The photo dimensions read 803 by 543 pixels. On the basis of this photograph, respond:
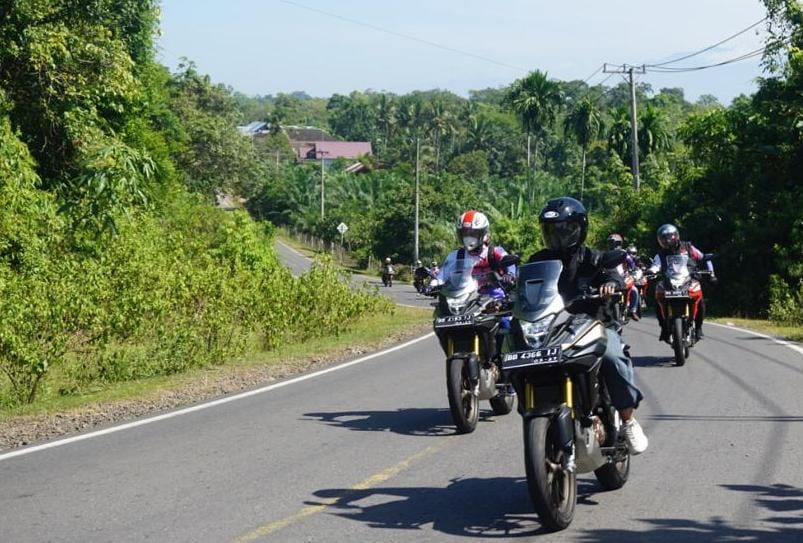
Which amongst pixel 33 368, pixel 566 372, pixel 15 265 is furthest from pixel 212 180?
pixel 566 372

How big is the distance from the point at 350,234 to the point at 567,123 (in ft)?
62.4

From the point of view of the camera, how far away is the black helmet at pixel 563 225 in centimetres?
714

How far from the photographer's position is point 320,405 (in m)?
12.0

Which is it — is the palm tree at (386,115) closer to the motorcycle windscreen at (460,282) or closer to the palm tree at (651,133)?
the palm tree at (651,133)

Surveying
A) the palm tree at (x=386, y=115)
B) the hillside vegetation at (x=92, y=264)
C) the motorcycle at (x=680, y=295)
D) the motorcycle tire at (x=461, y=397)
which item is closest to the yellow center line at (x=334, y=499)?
the motorcycle tire at (x=461, y=397)

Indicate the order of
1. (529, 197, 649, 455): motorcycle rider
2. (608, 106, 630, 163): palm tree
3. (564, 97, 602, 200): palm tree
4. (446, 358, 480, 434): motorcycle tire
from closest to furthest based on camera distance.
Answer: (529, 197, 649, 455): motorcycle rider < (446, 358, 480, 434): motorcycle tire < (608, 106, 630, 163): palm tree < (564, 97, 602, 200): palm tree

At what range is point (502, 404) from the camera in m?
10.9

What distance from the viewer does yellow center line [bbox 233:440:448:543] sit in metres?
6.49

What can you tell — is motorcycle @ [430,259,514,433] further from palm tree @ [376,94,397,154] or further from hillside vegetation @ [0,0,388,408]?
palm tree @ [376,94,397,154]

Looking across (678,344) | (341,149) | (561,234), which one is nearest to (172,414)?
(561,234)

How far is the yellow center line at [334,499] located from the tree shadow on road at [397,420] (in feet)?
2.36

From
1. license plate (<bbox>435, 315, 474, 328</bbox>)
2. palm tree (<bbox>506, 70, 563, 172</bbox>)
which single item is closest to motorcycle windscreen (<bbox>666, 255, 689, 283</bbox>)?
A: license plate (<bbox>435, 315, 474, 328</bbox>)

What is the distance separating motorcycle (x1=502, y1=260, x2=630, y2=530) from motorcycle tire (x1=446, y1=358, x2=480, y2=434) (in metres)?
2.89

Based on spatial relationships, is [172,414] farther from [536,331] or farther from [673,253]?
[673,253]
